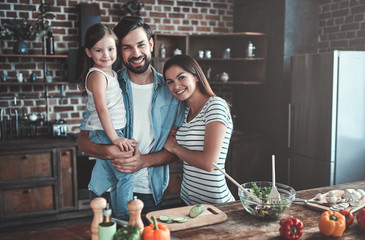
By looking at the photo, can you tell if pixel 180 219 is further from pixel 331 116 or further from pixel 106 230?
pixel 331 116

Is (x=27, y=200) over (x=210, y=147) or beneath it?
beneath

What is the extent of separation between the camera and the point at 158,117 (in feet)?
6.89

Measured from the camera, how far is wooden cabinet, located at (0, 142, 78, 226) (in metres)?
3.71

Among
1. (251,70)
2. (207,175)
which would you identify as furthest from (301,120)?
(207,175)

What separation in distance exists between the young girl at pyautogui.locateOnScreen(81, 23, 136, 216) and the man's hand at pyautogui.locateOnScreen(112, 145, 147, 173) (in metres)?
0.06

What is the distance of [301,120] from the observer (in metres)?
3.89

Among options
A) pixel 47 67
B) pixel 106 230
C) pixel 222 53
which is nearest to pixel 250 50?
pixel 222 53

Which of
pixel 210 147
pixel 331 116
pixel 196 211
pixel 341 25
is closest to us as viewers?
pixel 196 211

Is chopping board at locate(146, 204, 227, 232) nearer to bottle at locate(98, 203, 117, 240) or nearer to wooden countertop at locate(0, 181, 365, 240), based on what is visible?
wooden countertop at locate(0, 181, 365, 240)

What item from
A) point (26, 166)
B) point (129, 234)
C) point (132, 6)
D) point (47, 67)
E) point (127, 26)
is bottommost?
point (26, 166)

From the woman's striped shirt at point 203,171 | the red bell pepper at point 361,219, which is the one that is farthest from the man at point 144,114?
the red bell pepper at point 361,219

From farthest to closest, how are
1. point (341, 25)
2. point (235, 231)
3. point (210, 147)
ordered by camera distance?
point (341, 25) → point (210, 147) → point (235, 231)

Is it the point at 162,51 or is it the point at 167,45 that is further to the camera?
the point at 167,45

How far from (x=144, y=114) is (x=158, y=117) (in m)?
0.09
